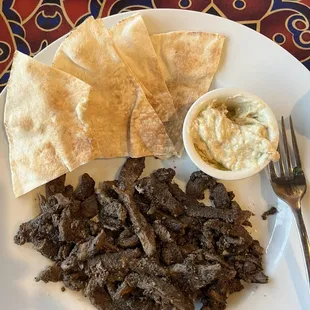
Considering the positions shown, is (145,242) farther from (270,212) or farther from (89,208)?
(270,212)

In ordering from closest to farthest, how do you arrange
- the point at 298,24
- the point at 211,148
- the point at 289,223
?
1. the point at 211,148
2. the point at 289,223
3. the point at 298,24

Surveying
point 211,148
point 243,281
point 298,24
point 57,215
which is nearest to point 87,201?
point 57,215

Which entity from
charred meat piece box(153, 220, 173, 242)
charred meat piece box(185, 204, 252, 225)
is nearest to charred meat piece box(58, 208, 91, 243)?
charred meat piece box(153, 220, 173, 242)

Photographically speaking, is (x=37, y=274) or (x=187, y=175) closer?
(x=37, y=274)

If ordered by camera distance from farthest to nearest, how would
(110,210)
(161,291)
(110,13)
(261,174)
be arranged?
(110,13) → (261,174) → (110,210) → (161,291)

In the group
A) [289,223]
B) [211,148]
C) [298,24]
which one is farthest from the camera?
[298,24]

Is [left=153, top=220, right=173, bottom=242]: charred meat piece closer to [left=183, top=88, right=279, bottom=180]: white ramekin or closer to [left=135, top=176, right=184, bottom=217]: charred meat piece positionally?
[left=135, top=176, right=184, bottom=217]: charred meat piece

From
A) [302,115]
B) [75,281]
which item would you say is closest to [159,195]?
[75,281]

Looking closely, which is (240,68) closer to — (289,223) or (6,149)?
(289,223)
